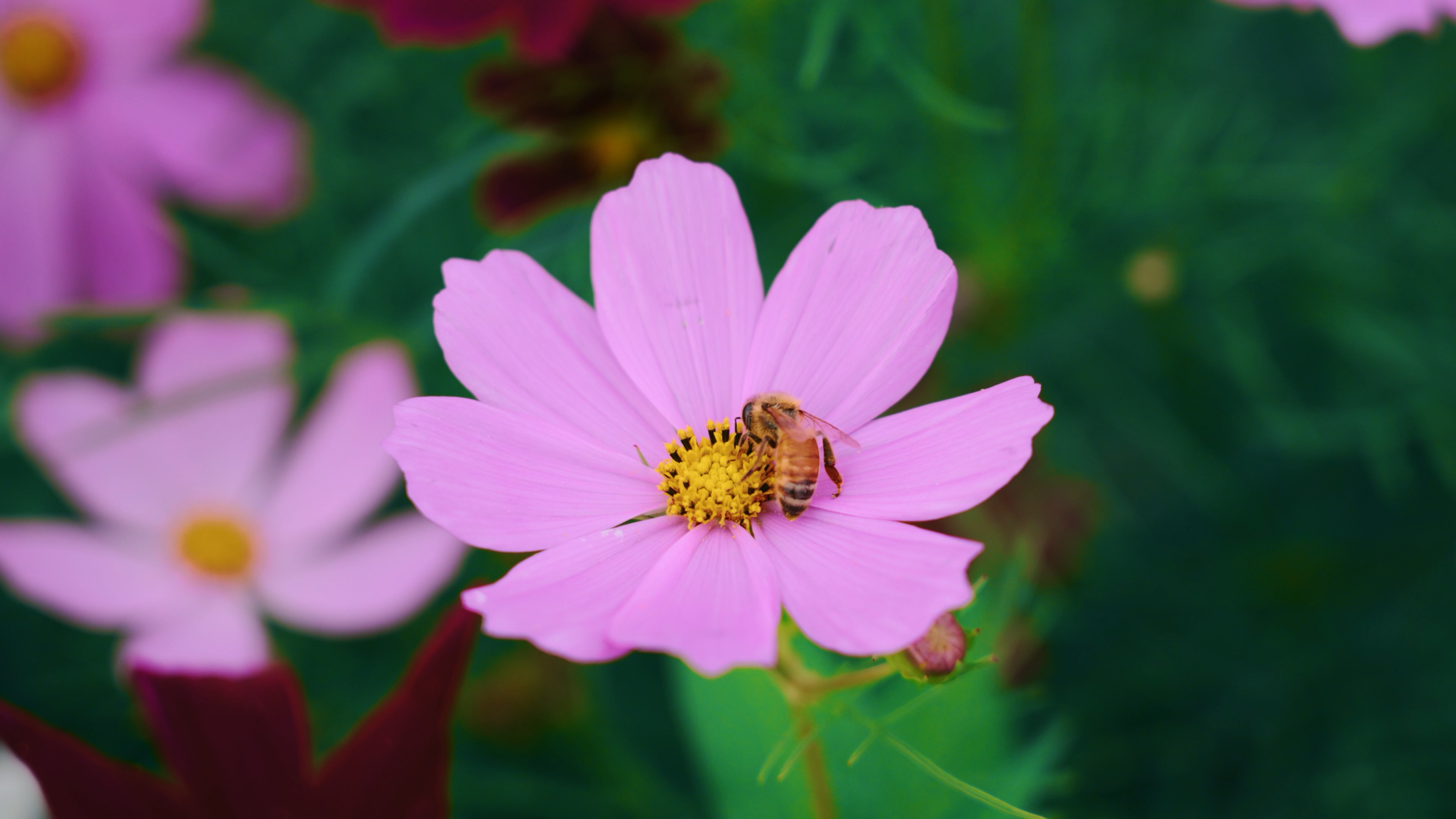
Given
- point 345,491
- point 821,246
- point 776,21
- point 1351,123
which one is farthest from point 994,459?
point 1351,123

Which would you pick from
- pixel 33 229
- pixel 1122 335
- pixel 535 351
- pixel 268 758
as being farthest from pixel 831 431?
pixel 33 229

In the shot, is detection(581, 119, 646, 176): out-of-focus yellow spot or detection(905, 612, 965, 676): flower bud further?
detection(581, 119, 646, 176): out-of-focus yellow spot

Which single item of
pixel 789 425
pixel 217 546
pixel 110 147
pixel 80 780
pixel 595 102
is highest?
pixel 595 102

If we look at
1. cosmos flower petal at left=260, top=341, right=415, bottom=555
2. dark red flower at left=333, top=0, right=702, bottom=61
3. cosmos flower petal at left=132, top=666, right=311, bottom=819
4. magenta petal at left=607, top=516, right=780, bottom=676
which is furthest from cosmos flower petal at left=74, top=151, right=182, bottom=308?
magenta petal at left=607, top=516, right=780, bottom=676

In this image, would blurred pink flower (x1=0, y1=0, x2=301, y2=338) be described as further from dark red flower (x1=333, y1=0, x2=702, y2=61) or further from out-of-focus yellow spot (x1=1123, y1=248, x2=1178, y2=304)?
out-of-focus yellow spot (x1=1123, y1=248, x2=1178, y2=304)

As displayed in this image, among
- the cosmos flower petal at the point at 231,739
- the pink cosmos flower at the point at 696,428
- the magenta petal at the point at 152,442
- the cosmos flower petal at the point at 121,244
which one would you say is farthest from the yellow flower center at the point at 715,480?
the cosmos flower petal at the point at 121,244

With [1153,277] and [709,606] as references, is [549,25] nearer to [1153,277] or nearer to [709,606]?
[709,606]
